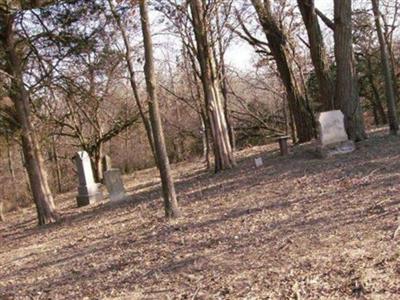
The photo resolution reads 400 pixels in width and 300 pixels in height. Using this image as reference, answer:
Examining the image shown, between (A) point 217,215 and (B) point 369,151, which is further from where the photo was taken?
(B) point 369,151

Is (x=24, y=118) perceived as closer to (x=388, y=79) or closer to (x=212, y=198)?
(x=212, y=198)

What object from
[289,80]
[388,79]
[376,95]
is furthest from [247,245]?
[376,95]

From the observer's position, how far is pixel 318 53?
52.1 ft

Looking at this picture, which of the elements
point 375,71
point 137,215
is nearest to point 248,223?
point 137,215

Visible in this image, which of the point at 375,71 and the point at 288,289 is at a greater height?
the point at 375,71

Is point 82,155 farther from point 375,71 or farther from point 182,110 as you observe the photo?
point 375,71

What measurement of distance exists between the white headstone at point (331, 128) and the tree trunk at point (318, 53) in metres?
2.74

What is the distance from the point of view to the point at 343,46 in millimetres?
13641

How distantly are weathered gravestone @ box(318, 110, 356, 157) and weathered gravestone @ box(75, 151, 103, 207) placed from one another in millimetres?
8416

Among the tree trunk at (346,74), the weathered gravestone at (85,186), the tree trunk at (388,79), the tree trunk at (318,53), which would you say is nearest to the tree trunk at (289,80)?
the tree trunk at (318,53)

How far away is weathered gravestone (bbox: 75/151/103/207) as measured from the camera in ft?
58.5

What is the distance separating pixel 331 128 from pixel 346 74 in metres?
1.81

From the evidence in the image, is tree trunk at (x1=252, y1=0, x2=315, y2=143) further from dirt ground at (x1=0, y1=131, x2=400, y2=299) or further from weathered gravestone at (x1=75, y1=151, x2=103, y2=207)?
weathered gravestone at (x1=75, y1=151, x2=103, y2=207)

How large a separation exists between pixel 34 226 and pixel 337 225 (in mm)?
10245
